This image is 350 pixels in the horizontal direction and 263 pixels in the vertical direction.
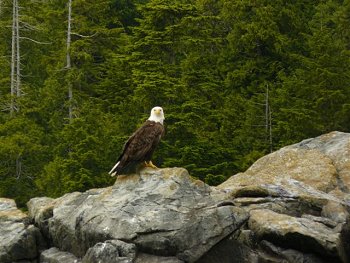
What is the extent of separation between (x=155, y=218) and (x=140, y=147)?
4.60ft

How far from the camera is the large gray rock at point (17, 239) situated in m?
13.6

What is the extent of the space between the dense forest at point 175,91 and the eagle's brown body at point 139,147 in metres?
9.18

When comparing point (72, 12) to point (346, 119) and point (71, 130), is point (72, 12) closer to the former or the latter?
point (71, 130)

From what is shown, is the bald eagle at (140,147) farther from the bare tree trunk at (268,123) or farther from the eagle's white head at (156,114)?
the bare tree trunk at (268,123)

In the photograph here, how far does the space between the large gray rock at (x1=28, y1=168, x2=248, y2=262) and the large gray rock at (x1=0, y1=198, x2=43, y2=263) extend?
2.15ft

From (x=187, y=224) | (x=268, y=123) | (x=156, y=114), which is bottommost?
(x=268, y=123)

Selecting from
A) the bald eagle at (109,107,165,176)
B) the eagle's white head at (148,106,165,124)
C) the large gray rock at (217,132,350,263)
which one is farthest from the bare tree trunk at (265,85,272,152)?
the bald eagle at (109,107,165,176)

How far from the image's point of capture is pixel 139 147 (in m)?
12.8

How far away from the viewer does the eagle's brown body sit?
12758 millimetres

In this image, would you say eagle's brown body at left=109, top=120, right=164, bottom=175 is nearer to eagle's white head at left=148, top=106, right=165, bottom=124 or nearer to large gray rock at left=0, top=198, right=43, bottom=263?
eagle's white head at left=148, top=106, right=165, bottom=124

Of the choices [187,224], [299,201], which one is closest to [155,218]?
[187,224]

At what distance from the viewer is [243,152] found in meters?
24.6

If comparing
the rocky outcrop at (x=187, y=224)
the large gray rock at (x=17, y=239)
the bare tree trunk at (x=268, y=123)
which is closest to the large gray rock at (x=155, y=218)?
the rocky outcrop at (x=187, y=224)

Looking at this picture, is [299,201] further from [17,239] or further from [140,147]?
[17,239]
